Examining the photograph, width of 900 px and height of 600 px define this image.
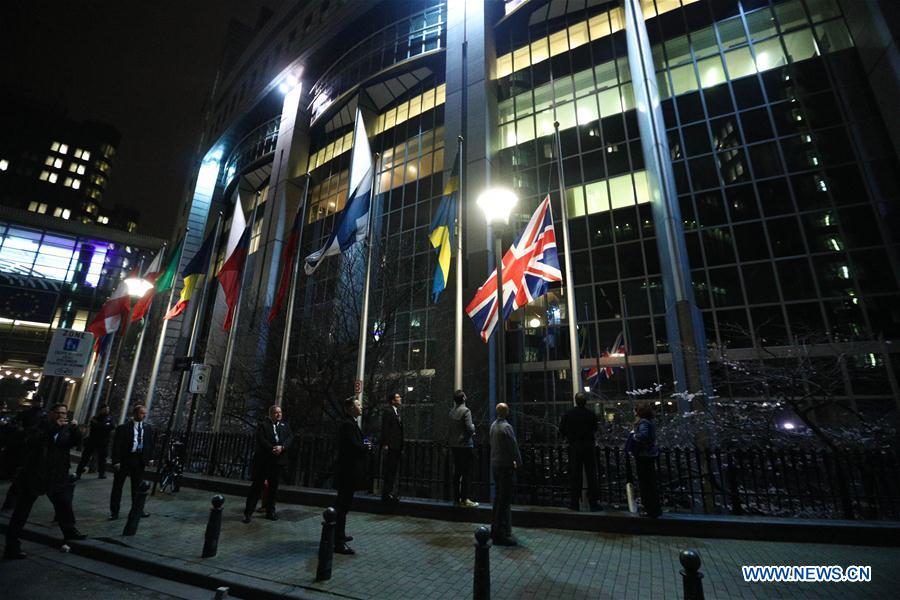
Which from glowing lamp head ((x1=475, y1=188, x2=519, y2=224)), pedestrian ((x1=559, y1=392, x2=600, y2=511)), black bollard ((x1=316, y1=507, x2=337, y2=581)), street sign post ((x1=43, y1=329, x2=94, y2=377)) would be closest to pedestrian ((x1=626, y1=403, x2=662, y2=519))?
pedestrian ((x1=559, y1=392, x2=600, y2=511))

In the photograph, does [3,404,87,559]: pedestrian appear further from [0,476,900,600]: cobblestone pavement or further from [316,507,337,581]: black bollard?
[316,507,337,581]: black bollard

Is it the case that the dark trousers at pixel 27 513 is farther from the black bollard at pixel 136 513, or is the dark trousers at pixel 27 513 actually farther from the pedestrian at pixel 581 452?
the pedestrian at pixel 581 452

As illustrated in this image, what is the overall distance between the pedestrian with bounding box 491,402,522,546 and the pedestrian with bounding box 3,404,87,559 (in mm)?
6445

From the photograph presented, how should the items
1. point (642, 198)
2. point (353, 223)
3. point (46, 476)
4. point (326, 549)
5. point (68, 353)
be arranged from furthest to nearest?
1. point (642, 198)
2. point (353, 223)
3. point (68, 353)
4. point (46, 476)
5. point (326, 549)

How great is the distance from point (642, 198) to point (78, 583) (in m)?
23.0

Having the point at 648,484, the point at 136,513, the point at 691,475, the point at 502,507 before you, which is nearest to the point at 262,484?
the point at 136,513

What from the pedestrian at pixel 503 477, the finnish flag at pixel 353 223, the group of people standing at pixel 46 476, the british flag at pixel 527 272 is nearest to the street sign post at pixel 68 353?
the group of people standing at pixel 46 476

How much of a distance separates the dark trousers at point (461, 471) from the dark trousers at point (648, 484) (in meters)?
3.19

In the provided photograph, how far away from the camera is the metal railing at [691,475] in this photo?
24.5ft

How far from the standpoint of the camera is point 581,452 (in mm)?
8109

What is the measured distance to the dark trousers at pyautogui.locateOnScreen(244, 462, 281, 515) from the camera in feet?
26.1

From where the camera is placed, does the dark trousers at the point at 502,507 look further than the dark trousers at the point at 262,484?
No

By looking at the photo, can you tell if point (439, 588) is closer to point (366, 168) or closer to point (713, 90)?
point (366, 168)

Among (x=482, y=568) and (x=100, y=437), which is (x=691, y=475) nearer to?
(x=482, y=568)
